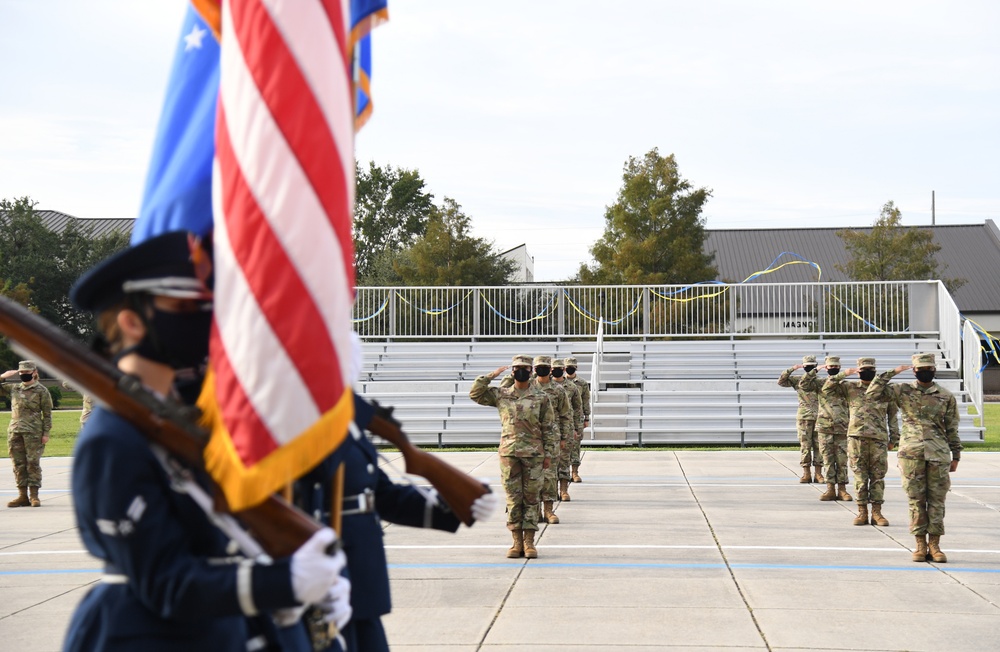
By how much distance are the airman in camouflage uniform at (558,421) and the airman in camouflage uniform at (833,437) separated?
137 inches

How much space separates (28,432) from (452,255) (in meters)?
29.8

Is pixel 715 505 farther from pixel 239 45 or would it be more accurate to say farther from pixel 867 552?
pixel 239 45

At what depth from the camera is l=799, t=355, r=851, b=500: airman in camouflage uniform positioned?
14.3 metres

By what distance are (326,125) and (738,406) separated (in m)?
22.3

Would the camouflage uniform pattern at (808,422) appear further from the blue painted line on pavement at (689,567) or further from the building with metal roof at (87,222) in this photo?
the building with metal roof at (87,222)

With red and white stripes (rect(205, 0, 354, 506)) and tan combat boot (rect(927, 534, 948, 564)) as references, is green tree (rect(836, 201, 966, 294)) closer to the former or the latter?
tan combat boot (rect(927, 534, 948, 564))

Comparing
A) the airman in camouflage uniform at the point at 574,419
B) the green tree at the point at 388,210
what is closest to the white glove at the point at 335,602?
the airman in camouflage uniform at the point at 574,419

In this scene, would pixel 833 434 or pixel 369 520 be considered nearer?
pixel 369 520

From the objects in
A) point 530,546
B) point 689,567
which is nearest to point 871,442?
point 689,567

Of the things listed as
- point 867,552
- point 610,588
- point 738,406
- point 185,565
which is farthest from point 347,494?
point 738,406

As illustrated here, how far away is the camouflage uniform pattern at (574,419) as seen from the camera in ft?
46.2

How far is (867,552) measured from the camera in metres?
10.3

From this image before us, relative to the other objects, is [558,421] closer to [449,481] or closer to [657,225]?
[449,481]

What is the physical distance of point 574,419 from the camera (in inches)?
628
